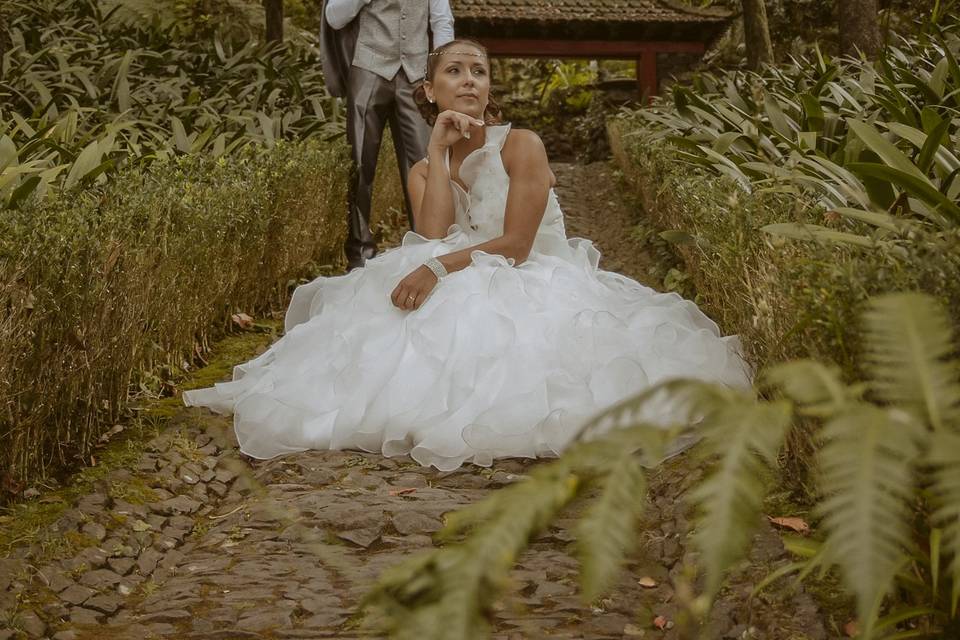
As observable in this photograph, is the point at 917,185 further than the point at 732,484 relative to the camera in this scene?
Yes

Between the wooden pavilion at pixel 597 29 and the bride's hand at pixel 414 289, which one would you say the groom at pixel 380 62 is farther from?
the wooden pavilion at pixel 597 29

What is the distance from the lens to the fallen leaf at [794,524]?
262 cm

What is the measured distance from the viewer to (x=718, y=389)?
3.32 ft

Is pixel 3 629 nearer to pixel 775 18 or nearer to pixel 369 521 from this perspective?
pixel 369 521

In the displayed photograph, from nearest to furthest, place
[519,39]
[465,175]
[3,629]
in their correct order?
1. [3,629]
2. [465,175]
3. [519,39]

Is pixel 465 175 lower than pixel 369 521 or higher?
higher

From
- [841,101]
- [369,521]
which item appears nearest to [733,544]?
[369,521]

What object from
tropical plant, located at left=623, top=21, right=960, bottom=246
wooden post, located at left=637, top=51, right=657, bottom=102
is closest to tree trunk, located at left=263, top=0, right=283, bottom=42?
tropical plant, located at left=623, top=21, right=960, bottom=246

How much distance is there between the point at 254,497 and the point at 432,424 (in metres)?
0.63

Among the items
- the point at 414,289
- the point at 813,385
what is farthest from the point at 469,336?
the point at 813,385

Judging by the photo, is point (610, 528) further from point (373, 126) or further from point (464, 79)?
point (373, 126)

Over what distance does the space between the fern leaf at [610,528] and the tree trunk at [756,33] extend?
10.6m

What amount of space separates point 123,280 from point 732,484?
324cm

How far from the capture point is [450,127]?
437cm
